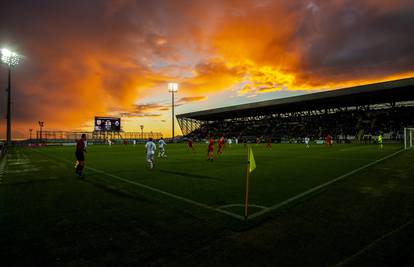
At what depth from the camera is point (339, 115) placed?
6506 centimetres

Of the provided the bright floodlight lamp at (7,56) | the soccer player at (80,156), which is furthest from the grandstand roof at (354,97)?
the bright floodlight lamp at (7,56)

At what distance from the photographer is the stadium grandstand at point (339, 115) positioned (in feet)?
161

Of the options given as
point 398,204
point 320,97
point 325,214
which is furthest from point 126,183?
point 320,97

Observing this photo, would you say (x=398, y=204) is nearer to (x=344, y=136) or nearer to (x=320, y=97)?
(x=320, y=97)

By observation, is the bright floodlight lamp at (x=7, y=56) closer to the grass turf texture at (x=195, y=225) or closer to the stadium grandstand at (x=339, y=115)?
the grass turf texture at (x=195, y=225)

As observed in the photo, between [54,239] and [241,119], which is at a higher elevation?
[241,119]

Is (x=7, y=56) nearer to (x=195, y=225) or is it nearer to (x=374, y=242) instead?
(x=195, y=225)

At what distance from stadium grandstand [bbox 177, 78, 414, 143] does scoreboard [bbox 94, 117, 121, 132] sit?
2788 centimetres

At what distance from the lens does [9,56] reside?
37094 mm

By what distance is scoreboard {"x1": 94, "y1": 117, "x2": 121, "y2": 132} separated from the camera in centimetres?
7362

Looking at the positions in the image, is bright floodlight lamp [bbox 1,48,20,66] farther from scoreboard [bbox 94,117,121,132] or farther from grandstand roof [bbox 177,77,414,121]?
grandstand roof [bbox 177,77,414,121]

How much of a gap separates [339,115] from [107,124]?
69.8 metres

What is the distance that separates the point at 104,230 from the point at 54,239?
0.86m

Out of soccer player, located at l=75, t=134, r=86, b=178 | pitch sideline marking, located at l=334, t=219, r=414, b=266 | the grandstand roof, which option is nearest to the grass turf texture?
pitch sideline marking, located at l=334, t=219, r=414, b=266
